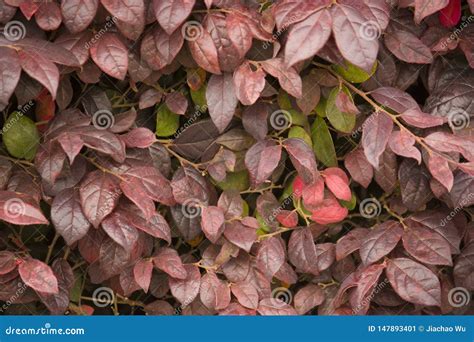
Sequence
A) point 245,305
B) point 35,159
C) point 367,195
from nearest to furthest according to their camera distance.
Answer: point 35,159 → point 245,305 → point 367,195

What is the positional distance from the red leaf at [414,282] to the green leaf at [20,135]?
3.17ft

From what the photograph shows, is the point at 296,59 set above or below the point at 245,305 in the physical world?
above

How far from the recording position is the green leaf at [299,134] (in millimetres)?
1986

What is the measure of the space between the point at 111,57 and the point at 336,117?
601 millimetres

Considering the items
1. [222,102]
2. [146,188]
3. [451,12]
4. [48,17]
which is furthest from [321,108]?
[48,17]

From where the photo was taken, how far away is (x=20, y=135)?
6.15 ft

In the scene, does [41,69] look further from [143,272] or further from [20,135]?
[143,272]

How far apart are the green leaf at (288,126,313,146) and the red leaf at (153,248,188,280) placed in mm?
444

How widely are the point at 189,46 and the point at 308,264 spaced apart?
2.17 ft

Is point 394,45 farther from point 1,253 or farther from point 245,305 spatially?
point 1,253

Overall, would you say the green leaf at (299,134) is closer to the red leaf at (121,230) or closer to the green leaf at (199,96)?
the green leaf at (199,96)

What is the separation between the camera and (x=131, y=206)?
1855 mm

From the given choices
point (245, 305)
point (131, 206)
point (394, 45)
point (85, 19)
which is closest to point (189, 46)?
point (85, 19)

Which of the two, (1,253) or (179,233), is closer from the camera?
(1,253)
